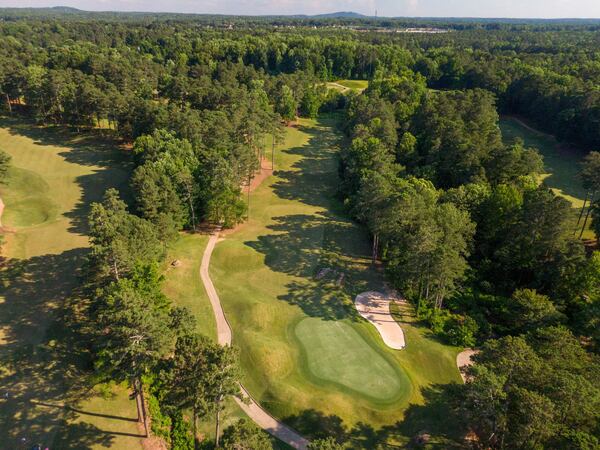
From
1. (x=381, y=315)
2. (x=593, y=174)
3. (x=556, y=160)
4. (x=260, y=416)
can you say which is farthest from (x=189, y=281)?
(x=556, y=160)

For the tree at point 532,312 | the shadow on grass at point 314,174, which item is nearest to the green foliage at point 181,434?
the tree at point 532,312

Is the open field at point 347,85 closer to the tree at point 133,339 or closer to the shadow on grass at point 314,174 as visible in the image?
the shadow on grass at point 314,174

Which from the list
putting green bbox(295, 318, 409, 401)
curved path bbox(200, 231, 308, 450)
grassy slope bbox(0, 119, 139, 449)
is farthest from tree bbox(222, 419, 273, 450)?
putting green bbox(295, 318, 409, 401)

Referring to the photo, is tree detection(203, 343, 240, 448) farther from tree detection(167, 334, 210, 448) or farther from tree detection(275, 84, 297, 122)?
tree detection(275, 84, 297, 122)

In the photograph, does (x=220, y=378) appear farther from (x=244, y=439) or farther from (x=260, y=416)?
(x=260, y=416)

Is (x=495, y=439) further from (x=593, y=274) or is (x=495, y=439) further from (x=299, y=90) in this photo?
(x=299, y=90)

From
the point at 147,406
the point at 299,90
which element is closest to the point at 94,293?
the point at 147,406

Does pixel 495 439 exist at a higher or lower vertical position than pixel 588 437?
lower
